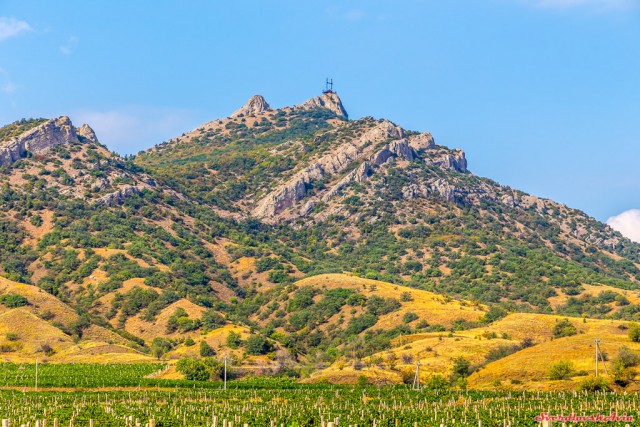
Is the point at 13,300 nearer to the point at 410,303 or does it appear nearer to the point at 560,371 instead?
Answer: the point at 410,303

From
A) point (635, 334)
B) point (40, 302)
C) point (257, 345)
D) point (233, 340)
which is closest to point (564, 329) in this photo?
point (635, 334)

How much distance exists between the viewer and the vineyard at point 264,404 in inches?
2260

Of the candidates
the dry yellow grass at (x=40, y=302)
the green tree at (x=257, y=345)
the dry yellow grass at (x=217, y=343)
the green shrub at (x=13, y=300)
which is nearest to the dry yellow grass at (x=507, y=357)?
the green tree at (x=257, y=345)

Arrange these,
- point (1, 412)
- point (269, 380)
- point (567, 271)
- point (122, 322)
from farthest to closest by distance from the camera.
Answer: point (567, 271) < point (122, 322) < point (269, 380) < point (1, 412)

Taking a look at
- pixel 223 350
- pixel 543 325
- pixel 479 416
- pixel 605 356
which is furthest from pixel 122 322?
pixel 479 416

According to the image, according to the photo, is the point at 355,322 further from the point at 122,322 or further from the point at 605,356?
the point at 605,356

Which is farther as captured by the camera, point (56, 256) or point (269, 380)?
point (56, 256)

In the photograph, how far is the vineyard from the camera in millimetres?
57406

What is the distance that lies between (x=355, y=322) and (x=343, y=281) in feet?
87.4

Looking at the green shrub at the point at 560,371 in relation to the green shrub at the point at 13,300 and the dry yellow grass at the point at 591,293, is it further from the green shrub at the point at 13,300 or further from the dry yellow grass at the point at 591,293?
the green shrub at the point at 13,300

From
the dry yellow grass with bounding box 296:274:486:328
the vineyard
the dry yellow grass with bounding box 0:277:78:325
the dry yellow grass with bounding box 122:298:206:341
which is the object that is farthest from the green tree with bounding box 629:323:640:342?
the dry yellow grass with bounding box 0:277:78:325

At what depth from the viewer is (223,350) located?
132625 mm

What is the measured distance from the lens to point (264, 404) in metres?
75.4

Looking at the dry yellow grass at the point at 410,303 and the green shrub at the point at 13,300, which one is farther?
the dry yellow grass at the point at 410,303
